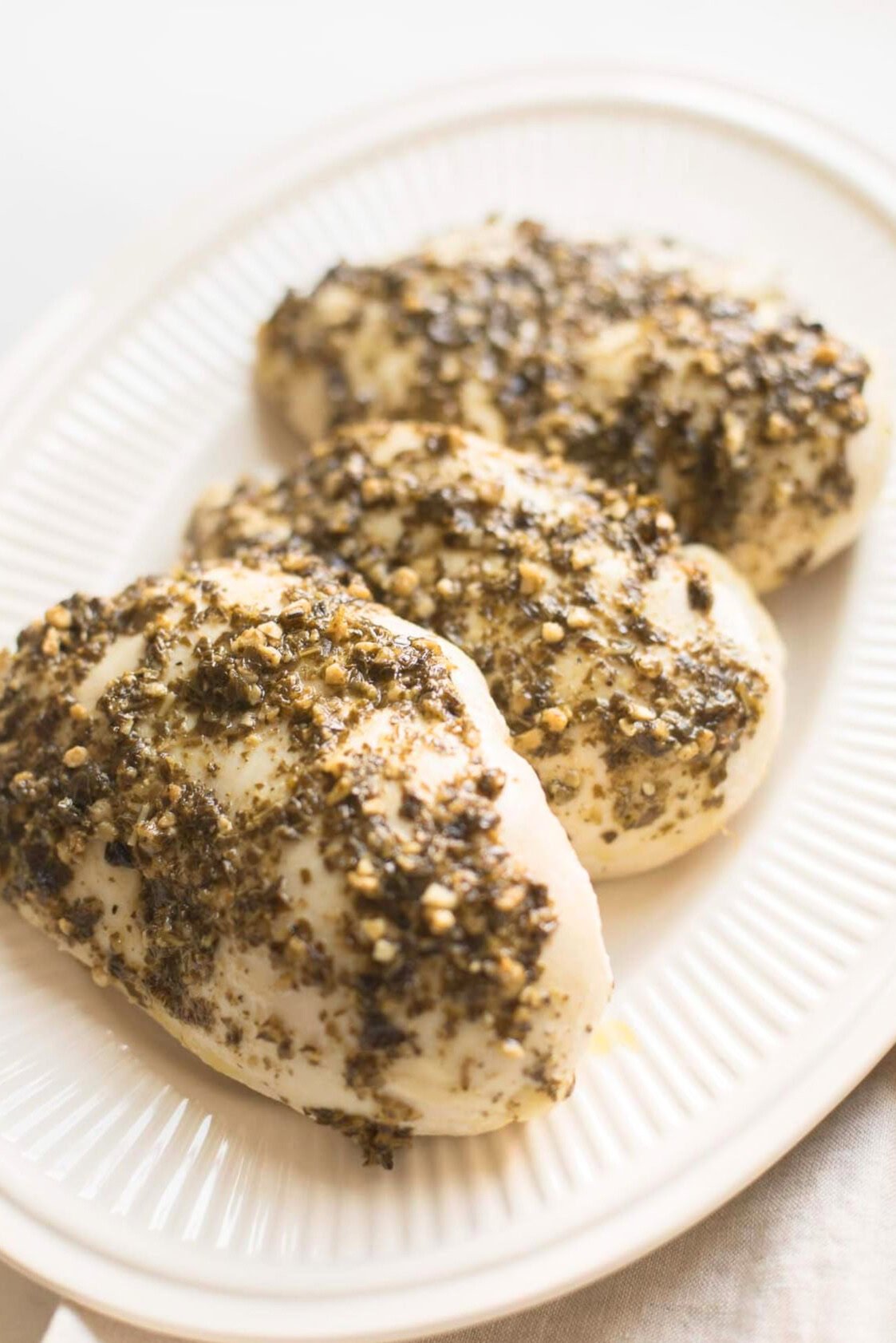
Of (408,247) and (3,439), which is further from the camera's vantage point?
(408,247)

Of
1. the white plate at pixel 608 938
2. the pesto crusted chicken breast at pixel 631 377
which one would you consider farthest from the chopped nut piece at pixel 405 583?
the white plate at pixel 608 938

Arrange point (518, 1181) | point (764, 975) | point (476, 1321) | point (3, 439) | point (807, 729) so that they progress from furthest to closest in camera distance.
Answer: point (3, 439)
point (807, 729)
point (764, 975)
point (518, 1181)
point (476, 1321)

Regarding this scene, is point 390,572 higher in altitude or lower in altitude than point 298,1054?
higher

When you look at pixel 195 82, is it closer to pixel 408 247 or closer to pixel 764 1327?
pixel 408 247

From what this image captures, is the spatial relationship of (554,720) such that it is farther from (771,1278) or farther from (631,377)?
(771,1278)

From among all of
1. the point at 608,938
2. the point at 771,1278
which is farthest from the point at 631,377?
the point at 771,1278

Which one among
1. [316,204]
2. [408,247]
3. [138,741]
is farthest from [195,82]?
[138,741]
